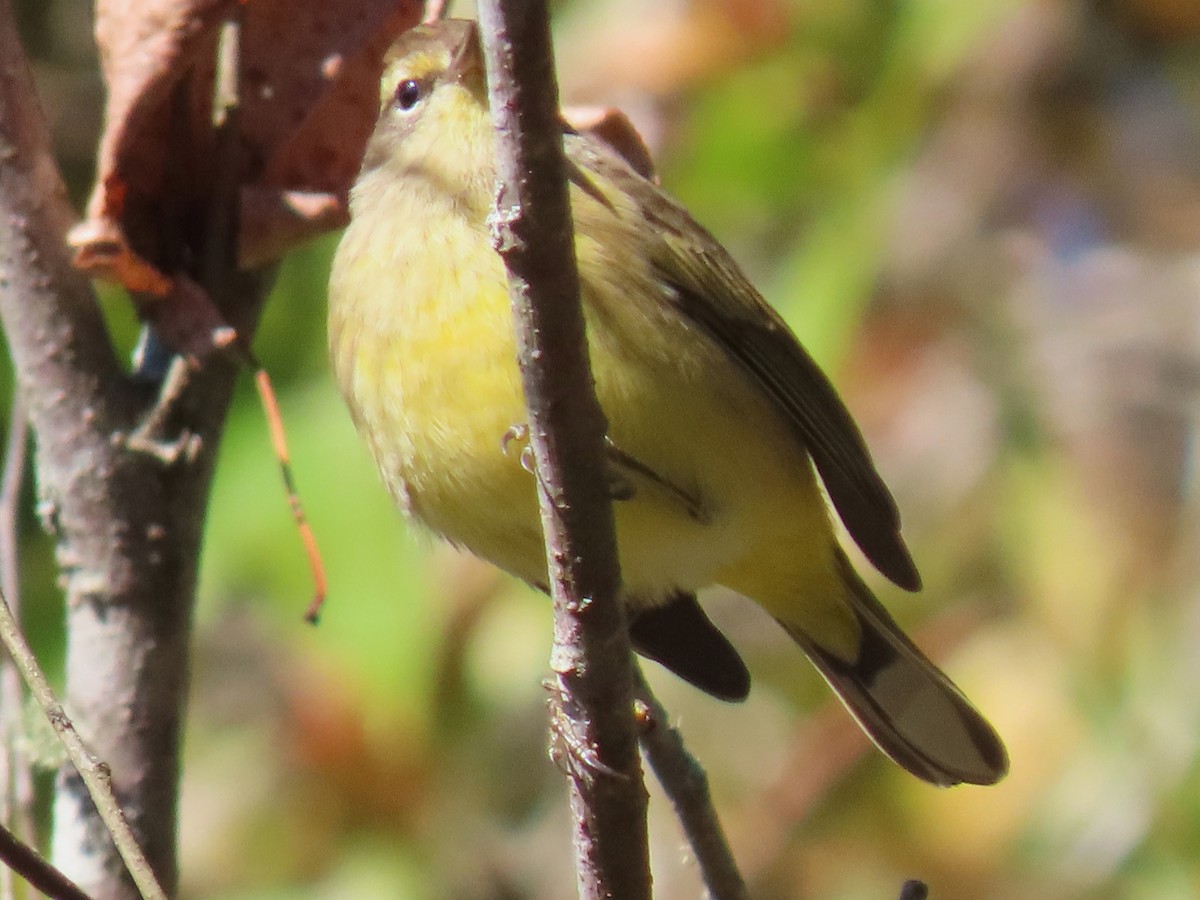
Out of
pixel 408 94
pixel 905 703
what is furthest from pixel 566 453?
pixel 905 703

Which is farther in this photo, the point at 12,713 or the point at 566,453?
the point at 12,713

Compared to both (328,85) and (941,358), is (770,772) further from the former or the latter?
(328,85)

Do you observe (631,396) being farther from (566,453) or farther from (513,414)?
(566,453)

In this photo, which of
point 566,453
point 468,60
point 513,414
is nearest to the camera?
point 566,453

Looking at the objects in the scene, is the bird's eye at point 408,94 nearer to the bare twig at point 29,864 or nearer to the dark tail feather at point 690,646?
the dark tail feather at point 690,646

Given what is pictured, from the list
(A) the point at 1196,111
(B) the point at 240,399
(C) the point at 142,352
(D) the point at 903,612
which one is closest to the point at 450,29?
(C) the point at 142,352

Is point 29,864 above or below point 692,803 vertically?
below

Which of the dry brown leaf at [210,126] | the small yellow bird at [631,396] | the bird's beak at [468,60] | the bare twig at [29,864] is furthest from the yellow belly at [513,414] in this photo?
the bare twig at [29,864]

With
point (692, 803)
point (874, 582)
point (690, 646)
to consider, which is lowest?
point (692, 803)
